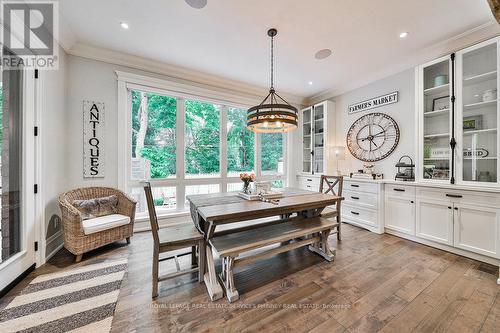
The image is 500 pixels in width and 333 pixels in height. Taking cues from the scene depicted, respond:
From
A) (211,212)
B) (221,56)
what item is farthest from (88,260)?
(221,56)

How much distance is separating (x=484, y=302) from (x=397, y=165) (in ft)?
6.67

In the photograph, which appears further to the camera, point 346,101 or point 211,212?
point 346,101

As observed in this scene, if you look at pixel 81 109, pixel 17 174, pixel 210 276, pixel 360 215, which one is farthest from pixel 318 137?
pixel 17 174

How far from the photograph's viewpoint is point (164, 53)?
3016 mm

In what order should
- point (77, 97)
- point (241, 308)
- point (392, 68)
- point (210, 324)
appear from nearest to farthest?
point (210, 324)
point (241, 308)
point (77, 97)
point (392, 68)

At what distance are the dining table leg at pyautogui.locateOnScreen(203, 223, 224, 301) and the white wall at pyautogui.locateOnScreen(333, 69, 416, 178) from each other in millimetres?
3484

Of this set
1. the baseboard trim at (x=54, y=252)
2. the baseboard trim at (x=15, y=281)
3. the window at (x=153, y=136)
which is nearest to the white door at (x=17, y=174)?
the baseboard trim at (x=15, y=281)

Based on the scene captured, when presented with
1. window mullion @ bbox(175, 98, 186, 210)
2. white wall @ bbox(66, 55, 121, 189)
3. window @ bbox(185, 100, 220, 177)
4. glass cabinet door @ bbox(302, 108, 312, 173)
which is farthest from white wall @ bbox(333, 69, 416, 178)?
white wall @ bbox(66, 55, 121, 189)

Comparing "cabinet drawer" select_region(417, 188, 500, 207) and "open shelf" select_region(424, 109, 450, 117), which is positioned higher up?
"open shelf" select_region(424, 109, 450, 117)

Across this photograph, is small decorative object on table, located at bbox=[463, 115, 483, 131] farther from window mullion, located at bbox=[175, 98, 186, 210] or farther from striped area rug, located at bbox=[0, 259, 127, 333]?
striped area rug, located at bbox=[0, 259, 127, 333]

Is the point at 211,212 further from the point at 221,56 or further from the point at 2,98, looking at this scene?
the point at 221,56

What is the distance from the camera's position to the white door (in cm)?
186

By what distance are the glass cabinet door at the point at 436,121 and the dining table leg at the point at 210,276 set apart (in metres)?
3.28

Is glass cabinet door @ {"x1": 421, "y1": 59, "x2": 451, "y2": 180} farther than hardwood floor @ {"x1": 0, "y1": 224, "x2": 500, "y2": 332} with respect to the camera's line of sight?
Yes
